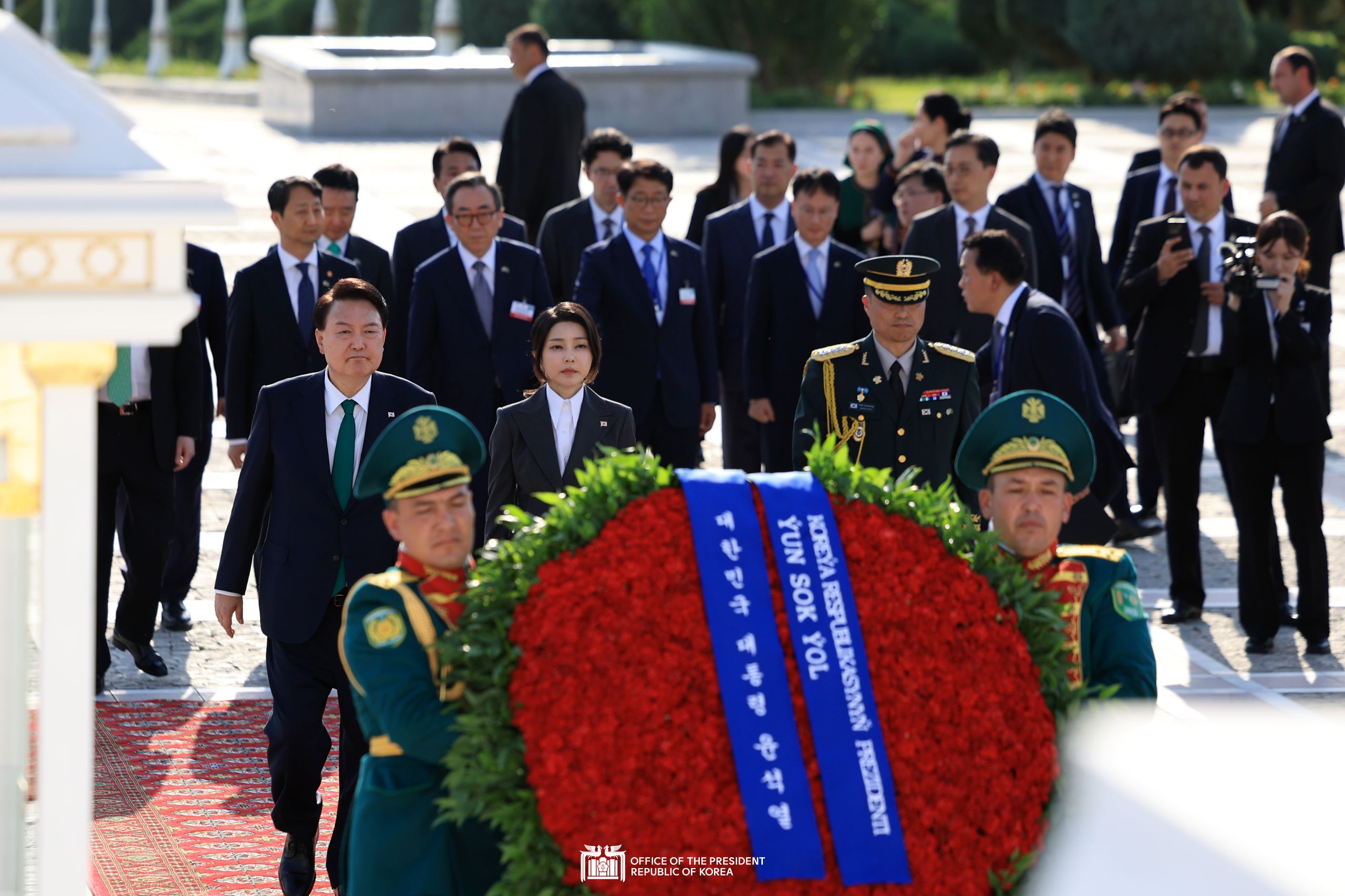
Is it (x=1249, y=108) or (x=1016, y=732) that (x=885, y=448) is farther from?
(x=1249, y=108)

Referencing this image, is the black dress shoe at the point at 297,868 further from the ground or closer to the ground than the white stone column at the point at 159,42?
closer to the ground

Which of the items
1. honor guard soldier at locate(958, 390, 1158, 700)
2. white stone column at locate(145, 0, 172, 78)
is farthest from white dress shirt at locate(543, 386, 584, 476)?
white stone column at locate(145, 0, 172, 78)

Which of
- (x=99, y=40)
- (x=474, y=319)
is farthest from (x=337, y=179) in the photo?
(x=99, y=40)

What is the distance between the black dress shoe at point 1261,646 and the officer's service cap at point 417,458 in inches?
218

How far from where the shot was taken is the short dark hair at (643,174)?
32.4 feet

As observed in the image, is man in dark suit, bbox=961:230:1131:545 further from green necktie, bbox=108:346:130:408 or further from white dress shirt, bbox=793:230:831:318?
green necktie, bbox=108:346:130:408

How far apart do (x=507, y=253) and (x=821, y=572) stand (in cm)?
558

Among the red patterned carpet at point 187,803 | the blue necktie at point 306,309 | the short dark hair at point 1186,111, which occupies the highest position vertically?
the short dark hair at point 1186,111

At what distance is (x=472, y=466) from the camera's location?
4.62m

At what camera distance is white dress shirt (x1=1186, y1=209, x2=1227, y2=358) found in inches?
384

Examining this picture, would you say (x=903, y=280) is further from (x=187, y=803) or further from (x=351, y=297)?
(x=187, y=803)

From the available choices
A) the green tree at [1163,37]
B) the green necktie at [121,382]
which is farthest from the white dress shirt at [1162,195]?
the green tree at [1163,37]

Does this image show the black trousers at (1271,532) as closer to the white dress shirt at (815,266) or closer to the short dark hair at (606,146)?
the white dress shirt at (815,266)

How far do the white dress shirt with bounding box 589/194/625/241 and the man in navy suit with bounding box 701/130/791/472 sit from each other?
0.53 m
